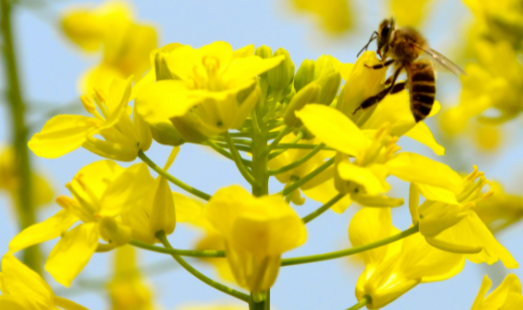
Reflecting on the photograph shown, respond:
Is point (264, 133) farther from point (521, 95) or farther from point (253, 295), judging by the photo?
point (521, 95)

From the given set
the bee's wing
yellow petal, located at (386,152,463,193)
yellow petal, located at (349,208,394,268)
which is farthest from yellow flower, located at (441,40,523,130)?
yellow petal, located at (386,152,463,193)

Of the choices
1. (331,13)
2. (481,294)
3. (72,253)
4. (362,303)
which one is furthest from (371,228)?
(331,13)

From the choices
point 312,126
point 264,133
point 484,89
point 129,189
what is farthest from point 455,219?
point 484,89

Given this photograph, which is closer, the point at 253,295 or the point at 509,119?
the point at 253,295

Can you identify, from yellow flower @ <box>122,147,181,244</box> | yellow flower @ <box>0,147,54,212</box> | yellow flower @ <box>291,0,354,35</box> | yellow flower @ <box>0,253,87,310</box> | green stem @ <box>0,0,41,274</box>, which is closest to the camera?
yellow flower @ <box>0,253,87,310</box>

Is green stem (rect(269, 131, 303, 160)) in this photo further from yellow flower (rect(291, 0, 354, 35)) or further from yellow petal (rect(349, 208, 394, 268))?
yellow flower (rect(291, 0, 354, 35))

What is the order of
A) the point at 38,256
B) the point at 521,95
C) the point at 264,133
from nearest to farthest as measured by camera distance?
the point at 264,133, the point at 38,256, the point at 521,95

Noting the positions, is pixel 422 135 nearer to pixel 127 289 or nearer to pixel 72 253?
pixel 72 253
